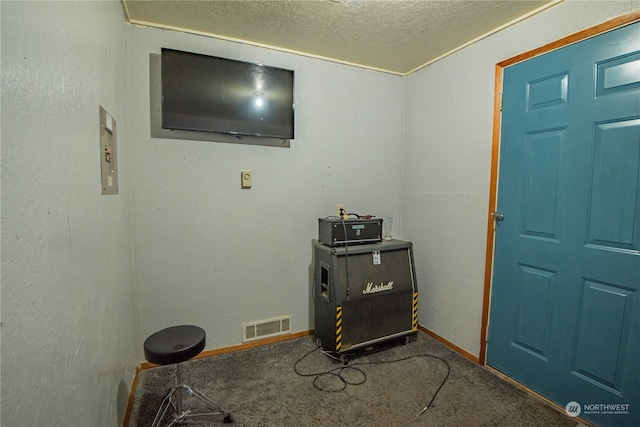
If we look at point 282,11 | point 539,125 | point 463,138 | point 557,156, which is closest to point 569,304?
point 557,156

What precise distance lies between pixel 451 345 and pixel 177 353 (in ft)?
6.88

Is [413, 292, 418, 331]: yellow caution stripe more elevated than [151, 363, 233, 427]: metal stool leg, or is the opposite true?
[413, 292, 418, 331]: yellow caution stripe

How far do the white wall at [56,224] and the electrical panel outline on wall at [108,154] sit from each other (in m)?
0.06

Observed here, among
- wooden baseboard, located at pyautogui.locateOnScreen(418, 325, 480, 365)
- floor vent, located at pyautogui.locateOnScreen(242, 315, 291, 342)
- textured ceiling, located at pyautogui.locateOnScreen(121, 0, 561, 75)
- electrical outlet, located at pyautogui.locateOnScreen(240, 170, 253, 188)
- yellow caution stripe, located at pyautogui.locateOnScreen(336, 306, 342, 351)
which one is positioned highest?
textured ceiling, located at pyautogui.locateOnScreen(121, 0, 561, 75)

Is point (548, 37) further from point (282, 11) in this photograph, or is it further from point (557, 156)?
point (282, 11)

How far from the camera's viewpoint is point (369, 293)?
7.18 feet

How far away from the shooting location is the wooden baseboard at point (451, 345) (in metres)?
2.19

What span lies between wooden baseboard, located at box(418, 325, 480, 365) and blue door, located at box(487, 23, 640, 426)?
0.18 m

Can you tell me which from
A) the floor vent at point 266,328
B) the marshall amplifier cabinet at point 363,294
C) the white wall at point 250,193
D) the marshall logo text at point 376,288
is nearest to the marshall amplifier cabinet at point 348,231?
the marshall amplifier cabinet at point 363,294

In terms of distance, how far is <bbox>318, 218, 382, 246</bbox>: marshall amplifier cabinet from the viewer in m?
Result: 2.24

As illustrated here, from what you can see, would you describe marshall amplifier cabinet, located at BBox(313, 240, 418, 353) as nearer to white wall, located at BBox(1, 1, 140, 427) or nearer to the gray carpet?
the gray carpet

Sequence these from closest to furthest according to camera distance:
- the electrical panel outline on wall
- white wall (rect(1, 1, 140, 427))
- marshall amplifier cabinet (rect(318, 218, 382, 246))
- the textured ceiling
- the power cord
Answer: white wall (rect(1, 1, 140, 427)) → the electrical panel outline on wall → the textured ceiling → the power cord → marshall amplifier cabinet (rect(318, 218, 382, 246))

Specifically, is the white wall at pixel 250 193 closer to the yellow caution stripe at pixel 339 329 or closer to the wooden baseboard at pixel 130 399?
the wooden baseboard at pixel 130 399

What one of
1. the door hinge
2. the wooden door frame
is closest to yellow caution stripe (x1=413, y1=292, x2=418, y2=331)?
the wooden door frame
